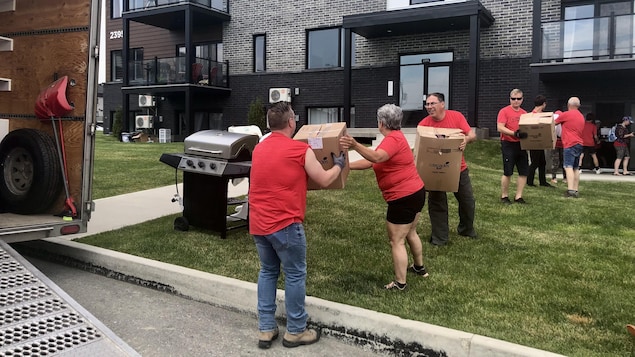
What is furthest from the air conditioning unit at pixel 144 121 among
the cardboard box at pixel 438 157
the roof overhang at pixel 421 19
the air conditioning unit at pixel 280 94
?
the cardboard box at pixel 438 157

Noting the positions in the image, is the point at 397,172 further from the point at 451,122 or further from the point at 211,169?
the point at 211,169

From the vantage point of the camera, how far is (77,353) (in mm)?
2922

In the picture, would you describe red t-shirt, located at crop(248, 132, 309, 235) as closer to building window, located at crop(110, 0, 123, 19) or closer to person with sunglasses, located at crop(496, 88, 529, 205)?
person with sunglasses, located at crop(496, 88, 529, 205)

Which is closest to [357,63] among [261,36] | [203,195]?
[261,36]

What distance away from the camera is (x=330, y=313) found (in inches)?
156

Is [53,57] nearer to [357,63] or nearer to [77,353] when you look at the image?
[77,353]

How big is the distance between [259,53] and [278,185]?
19529mm

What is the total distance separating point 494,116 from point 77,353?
1632 cm

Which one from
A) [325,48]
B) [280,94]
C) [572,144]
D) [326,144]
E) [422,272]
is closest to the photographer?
[326,144]

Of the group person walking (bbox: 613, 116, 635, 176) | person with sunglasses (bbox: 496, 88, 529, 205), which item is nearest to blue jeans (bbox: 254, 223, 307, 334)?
person with sunglasses (bbox: 496, 88, 529, 205)

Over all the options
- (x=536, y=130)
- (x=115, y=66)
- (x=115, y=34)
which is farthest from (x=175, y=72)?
(x=536, y=130)

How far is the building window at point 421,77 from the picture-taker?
58.3ft

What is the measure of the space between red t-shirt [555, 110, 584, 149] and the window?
1158 cm

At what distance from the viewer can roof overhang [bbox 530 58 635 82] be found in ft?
44.3
